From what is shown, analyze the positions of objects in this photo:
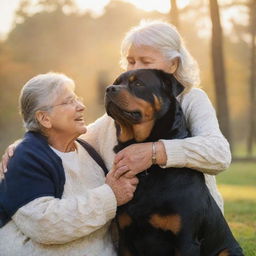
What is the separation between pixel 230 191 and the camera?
34.9 ft

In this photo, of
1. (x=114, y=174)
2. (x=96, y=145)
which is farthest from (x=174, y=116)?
(x=96, y=145)

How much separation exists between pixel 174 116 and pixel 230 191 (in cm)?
754

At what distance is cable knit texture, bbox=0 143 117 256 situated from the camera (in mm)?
3250

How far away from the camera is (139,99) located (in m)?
3.39

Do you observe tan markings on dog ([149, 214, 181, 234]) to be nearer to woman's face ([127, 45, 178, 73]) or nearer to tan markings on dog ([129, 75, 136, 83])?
tan markings on dog ([129, 75, 136, 83])

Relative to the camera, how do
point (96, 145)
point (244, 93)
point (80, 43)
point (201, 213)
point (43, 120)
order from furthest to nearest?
point (244, 93) < point (80, 43) < point (96, 145) < point (43, 120) < point (201, 213)

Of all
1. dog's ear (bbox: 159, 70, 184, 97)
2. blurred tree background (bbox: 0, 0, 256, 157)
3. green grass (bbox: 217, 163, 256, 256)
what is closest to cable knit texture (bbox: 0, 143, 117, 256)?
dog's ear (bbox: 159, 70, 184, 97)

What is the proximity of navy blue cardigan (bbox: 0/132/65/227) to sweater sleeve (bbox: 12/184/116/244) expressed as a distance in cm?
6

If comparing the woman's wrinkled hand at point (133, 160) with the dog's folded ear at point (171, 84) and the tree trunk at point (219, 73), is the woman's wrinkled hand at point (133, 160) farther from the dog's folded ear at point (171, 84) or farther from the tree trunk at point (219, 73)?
the tree trunk at point (219, 73)

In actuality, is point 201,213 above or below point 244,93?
above

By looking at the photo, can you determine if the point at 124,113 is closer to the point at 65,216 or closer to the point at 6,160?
the point at 65,216

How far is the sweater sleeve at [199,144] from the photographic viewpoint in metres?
3.36

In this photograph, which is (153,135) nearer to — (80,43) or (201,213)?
(201,213)

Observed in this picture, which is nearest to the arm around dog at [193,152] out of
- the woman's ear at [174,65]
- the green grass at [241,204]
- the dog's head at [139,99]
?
the dog's head at [139,99]
